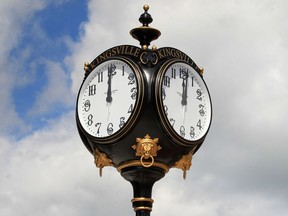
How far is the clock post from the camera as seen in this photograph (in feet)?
55.8

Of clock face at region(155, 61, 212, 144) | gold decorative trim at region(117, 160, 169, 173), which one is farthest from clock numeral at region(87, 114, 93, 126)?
clock face at region(155, 61, 212, 144)

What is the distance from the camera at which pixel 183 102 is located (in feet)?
57.4

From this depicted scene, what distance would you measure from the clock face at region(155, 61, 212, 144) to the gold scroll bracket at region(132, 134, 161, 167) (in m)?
0.26

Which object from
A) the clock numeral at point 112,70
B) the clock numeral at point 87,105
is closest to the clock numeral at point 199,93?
the clock numeral at point 112,70

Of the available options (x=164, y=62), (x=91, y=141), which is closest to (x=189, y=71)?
(x=164, y=62)

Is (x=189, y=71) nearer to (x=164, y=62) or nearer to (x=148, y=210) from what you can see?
(x=164, y=62)

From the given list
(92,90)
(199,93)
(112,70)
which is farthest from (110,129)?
(199,93)

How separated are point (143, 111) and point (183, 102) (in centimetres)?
78

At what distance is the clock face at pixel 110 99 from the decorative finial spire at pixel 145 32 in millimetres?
494

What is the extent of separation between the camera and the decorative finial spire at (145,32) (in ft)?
57.9

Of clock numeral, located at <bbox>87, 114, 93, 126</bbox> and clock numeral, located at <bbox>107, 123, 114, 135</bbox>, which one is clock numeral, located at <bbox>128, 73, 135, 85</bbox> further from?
clock numeral, located at <bbox>87, 114, 93, 126</bbox>

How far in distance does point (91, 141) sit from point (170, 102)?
3.85ft

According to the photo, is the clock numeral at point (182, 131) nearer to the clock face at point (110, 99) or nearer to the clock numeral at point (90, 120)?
the clock face at point (110, 99)

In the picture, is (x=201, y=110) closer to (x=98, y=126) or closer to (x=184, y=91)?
(x=184, y=91)
